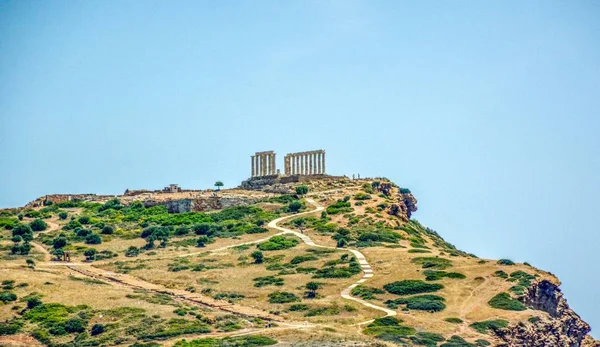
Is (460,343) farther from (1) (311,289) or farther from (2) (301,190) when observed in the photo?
(2) (301,190)

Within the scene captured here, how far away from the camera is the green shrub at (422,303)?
3280 inches

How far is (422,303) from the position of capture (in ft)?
275

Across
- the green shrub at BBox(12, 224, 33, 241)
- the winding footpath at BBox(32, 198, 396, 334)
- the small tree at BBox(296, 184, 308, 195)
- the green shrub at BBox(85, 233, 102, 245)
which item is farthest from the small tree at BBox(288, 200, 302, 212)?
the green shrub at BBox(12, 224, 33, 241)

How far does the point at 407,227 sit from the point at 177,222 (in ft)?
83.0

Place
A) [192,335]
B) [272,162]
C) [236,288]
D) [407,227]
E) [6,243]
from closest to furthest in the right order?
[192,335] → [236,288] → [6,243] → [407,227] → [272,162]

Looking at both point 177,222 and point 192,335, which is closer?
point 192,335

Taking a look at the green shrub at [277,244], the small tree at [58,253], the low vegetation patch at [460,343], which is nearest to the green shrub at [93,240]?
the small tree at [58,253]

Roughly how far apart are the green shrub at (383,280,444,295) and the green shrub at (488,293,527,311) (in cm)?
517

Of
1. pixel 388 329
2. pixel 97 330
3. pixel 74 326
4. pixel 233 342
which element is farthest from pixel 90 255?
pixel 388 329

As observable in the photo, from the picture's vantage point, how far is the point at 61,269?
316ft

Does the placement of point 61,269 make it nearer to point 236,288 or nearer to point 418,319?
point 236,288

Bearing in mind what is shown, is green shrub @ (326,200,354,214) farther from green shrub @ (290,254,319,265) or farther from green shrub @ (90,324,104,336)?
green shrub @ (90,324,104,336)

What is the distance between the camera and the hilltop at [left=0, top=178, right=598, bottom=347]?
77250 millimetres

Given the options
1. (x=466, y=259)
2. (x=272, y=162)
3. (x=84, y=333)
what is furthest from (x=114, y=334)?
(x=272, y=162)
